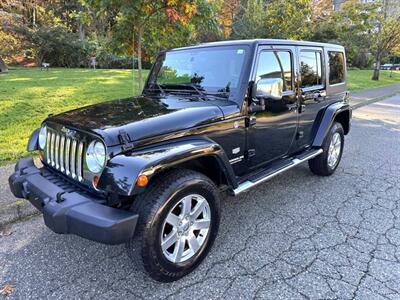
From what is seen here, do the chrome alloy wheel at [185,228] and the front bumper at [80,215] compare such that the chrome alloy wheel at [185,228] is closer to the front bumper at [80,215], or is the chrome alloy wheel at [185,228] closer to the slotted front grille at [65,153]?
the front bumper at [80,215]

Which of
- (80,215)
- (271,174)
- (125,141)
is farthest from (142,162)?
(271,174)

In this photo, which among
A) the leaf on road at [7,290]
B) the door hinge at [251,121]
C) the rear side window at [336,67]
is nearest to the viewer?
the leaf on road at [7,290]

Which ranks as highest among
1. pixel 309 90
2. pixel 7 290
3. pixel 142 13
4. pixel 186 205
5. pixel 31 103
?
pixel 142 13

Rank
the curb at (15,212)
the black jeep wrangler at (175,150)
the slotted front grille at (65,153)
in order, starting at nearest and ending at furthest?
the black jeep wrangler at (175,150) < the slotted front grille at (65,153) < the curb at (15,212)

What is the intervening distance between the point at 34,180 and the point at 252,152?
2.07 meters

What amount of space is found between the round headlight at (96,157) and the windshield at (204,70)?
4.29 feet

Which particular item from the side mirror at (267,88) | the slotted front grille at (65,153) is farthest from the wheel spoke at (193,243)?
the side mirror at (267,88)

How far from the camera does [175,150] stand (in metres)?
2.41

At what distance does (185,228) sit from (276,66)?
2.06m

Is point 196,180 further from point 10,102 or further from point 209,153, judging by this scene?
point 10,102

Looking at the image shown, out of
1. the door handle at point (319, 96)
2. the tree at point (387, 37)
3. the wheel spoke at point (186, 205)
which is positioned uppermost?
the tree at point (387, 37)

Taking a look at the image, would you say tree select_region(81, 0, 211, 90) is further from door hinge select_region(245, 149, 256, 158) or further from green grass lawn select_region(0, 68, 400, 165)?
door hinge select_region(245, 149, 256, 158)

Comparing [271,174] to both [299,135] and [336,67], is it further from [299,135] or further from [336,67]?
[336,67]

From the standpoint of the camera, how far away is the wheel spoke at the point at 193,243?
2637 millimetres
